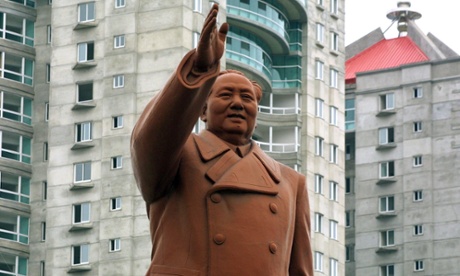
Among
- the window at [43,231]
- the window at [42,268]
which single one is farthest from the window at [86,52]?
the window at [42,268]

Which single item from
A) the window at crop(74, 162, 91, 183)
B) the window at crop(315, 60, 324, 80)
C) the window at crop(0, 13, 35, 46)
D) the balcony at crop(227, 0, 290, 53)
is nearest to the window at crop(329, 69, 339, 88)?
the window at crop(315, 60, 324, 80)

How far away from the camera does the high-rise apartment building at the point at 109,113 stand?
287 ft

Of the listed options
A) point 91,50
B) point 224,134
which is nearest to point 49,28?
point 91,50

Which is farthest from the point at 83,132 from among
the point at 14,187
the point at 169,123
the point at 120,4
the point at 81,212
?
the point at 169,123

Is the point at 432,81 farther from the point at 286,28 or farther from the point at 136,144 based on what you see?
the point at 136,144

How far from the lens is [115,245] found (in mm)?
86500

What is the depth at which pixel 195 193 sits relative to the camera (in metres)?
13.8

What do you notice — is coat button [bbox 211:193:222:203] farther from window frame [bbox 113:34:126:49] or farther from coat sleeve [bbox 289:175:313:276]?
window frame [bbox 113:34:126:49]

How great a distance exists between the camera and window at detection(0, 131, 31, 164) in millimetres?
93062

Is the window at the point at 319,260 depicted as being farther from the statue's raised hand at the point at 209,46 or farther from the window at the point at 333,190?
the statue's raised hand at the point at 209,46

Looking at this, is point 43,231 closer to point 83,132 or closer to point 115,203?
point 83,132

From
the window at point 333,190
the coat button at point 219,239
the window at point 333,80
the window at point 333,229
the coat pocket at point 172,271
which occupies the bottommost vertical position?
the coat pocket at point 172,271

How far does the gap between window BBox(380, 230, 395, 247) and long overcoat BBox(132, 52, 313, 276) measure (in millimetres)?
105972

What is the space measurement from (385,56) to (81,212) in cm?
4603
